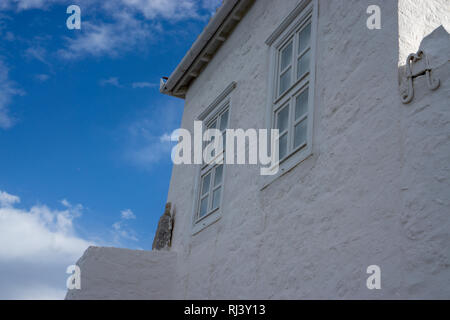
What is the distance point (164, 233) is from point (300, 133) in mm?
3656

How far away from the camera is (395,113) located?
15.4 ft

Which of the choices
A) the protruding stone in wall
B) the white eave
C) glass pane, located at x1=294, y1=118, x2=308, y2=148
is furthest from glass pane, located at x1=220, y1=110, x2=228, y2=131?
glass pane, located at x1=294, y1=118, x2=308, y2=148

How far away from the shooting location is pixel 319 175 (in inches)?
216

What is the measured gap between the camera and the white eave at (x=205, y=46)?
8.85m

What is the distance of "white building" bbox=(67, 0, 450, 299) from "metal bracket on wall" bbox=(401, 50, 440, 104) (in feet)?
0.08

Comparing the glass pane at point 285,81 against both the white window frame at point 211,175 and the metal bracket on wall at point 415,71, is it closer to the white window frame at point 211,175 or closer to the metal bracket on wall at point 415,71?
the white window frame at point 211,175

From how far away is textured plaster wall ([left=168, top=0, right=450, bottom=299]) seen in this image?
416 cm

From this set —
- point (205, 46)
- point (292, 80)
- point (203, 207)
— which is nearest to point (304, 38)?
point (292, 80)

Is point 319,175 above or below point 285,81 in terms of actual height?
below

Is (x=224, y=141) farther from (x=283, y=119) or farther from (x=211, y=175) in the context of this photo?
(x=283, y=119)

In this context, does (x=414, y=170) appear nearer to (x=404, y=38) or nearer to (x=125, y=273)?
(x=404, y=38)

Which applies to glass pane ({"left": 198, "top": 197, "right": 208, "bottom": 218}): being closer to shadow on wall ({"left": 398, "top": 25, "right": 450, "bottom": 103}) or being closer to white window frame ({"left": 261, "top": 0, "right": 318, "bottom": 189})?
white window frame ({"left": 261, "top": 0, "right": 318, "bottom": 189})

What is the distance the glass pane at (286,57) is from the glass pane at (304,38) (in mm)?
217
